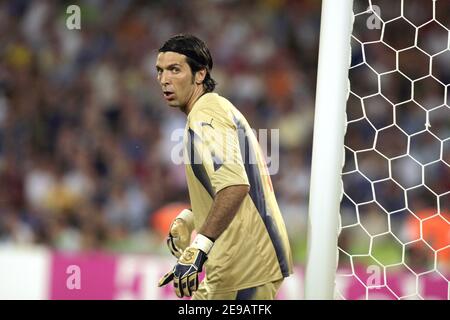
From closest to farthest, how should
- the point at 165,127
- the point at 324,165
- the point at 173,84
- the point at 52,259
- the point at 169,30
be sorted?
the point at 324,165, the point at 173,84, the point at 52,259, the point at 165,127, the point at 169,30

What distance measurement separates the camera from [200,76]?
2166mm

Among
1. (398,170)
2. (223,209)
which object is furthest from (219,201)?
(398,170)

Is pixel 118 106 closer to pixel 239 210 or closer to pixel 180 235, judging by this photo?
pixel 180 235

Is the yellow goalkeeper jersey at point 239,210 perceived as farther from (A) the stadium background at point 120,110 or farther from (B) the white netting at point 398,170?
(A) the stadium background at point 120,110

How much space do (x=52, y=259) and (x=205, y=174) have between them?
66.6 inches

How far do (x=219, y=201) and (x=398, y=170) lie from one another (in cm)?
202

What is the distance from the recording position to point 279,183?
404cm

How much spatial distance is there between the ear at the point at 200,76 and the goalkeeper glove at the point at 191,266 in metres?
0.40

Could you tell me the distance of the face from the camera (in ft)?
7.03

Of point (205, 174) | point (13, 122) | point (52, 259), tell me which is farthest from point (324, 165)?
point (13, 122)

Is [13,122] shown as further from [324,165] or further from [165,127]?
A: [324,165]

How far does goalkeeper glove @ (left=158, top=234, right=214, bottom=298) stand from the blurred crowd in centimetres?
181

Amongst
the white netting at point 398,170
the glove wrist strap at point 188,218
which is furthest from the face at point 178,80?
the white netting at point 398,170

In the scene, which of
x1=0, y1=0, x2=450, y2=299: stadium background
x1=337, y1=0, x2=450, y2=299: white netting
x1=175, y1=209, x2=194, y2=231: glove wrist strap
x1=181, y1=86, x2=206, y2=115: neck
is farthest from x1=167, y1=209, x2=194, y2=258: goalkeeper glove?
x1=0, y1=0, x2=450, y2=299: stadium background
